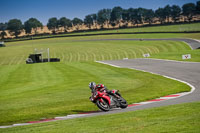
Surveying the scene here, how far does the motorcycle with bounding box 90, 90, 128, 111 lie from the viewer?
12.4m

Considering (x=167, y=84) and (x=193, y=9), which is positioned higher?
(x=193, y=9)

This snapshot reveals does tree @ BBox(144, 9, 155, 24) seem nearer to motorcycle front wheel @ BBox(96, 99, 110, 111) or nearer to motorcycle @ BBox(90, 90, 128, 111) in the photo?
motorcycle @ BBox(90, 90, 128, 111)

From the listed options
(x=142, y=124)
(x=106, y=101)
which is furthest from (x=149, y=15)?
(x=142, y=124)

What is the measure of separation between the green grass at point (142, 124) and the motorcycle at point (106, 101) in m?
2.13

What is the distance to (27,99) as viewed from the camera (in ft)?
54.4

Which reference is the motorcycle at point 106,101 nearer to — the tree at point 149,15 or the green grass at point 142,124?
the green grass at point 142,124

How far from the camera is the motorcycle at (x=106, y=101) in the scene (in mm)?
12391

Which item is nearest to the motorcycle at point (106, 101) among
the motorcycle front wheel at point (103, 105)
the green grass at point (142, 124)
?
the motorcycle front wheel at point (103, 105)

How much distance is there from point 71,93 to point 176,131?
36.8 ft

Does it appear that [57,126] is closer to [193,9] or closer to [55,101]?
[55,101]

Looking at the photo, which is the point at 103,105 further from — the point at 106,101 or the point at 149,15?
the point at 149,15

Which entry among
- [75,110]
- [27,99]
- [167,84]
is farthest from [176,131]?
[167,84]

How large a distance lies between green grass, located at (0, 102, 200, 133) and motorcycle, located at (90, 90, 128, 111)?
2129mm

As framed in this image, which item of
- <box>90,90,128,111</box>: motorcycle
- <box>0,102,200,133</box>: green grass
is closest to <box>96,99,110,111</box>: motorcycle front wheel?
<box>90,90,128,111</box>: motorcycle
